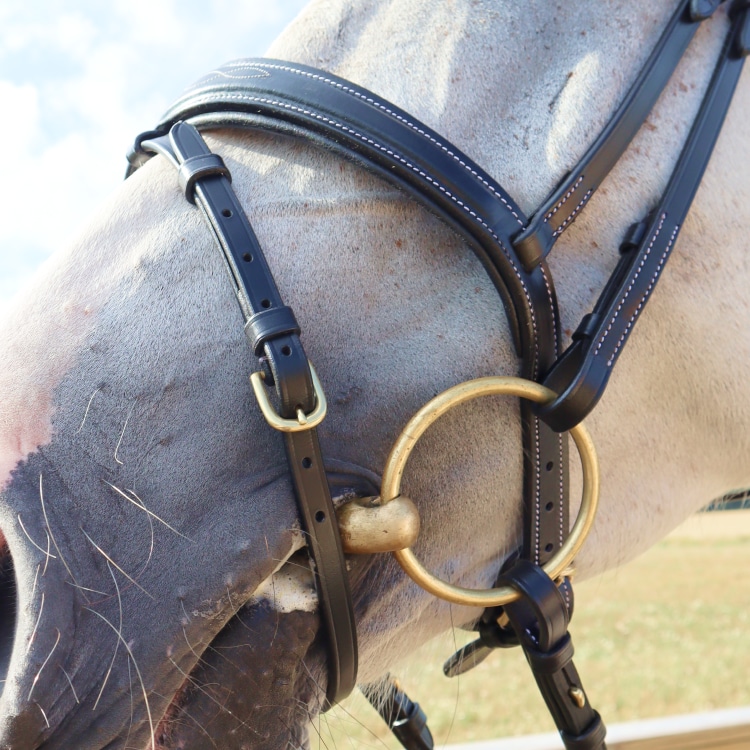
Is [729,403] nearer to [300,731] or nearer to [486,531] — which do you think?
[486,531]

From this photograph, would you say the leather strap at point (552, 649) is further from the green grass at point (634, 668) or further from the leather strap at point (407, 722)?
the green grass at point (634, 668)

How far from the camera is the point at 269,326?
930 millimetres

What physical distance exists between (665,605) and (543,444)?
22.0ft

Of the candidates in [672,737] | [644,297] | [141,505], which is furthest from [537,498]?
[672,737]

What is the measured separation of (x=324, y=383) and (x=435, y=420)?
0.15 m

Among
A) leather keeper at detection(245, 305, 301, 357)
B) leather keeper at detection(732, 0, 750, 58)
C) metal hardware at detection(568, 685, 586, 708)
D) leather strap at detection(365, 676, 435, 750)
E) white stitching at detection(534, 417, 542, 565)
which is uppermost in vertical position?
leather keeper at detection(732, 0, 750, 58)

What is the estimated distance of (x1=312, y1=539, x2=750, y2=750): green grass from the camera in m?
4.42

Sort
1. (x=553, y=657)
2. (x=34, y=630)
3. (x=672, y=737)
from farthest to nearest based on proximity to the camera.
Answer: (x=672, y=737) → (x=553, y=657) → (x=34, y=630)

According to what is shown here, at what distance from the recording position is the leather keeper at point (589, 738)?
1188mm

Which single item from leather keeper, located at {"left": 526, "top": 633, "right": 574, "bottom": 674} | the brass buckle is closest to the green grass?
leather keeper, located at {"left": 526, "top": 633, "right": 574, "bottom": 674}

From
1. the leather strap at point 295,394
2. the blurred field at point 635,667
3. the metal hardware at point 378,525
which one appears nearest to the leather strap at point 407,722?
the leather strap at point 295,394

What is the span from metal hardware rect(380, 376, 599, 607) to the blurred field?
1.91 meters

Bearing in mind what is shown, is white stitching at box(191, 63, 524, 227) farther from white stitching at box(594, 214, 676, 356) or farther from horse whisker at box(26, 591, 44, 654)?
horse whisker at box(26, 591, 44, 654)

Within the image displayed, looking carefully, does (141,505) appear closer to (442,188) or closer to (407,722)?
(442,188)
